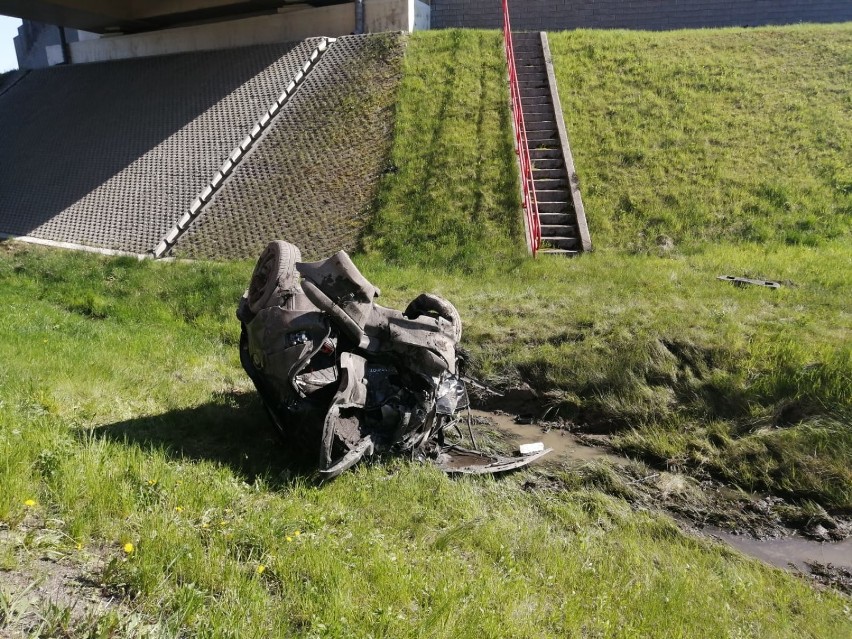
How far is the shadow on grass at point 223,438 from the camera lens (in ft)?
15.5

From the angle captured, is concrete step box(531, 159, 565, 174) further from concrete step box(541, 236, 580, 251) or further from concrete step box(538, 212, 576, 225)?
concrete step box(541, 236, 580, 251)

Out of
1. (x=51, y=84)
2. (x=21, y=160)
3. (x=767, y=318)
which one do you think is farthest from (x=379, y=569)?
(x=51, y=84)

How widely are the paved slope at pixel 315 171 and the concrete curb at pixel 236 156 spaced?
0.20 meters

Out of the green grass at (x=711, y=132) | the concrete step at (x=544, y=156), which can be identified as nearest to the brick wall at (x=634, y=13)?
the green grass at (x=711, y=132)

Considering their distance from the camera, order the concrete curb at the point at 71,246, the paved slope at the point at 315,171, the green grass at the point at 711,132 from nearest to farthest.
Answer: the green grass at the point at 711,132
the concrete curb at the point at 71,246
the paved slope at the point at 315,171

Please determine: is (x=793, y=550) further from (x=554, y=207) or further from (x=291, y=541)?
(x=554, y=207)

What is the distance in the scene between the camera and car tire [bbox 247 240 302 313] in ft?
16.1

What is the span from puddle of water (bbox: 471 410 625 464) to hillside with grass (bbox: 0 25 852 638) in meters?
0.30

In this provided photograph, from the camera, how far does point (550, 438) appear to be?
6.81m

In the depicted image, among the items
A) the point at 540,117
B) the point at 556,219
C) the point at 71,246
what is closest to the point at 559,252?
the point at 556,219

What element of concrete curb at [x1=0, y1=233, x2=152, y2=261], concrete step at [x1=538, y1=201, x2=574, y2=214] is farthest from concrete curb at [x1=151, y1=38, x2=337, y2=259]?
concrete step at [x1=538, y1=201, x2=574, y2=214]

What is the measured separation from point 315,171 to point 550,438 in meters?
9.80

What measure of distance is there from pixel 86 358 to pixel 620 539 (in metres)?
5.60

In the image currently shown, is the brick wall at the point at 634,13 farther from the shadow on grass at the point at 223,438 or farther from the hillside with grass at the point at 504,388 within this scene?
the shadow on grass at the point at 223,438
